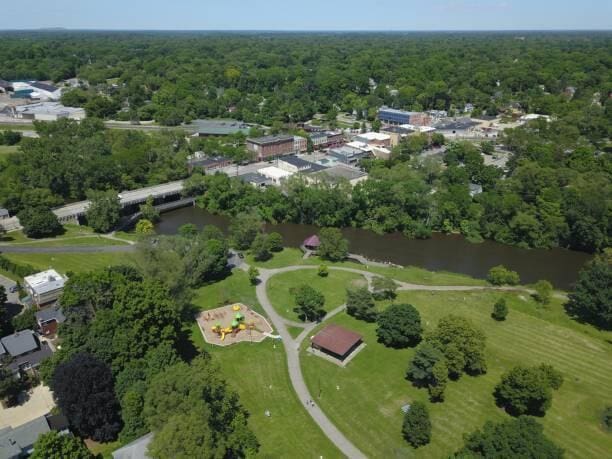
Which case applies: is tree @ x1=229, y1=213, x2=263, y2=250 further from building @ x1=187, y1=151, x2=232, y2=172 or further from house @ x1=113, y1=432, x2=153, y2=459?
house @ x1=113, y1=432, x2=153, y2=459

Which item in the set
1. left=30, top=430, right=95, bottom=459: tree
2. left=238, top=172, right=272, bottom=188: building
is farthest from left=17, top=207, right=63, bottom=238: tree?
left=30, top=430, right=95, bottom=459: tree

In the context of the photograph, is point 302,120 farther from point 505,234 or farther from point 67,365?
point 67,365

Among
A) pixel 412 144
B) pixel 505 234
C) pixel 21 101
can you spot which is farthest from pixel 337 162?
pixel 21 101

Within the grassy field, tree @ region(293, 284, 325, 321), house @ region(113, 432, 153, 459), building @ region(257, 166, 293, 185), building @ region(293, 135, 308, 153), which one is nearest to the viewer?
house @ region(113, 432, 153, 459)

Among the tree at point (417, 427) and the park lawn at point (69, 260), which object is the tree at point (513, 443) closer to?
the tree at point (417, 427)

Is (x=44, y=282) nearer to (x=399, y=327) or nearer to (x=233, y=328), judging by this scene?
(x=233, y=328)

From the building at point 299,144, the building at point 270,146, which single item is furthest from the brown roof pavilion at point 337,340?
the building at point 299,144
